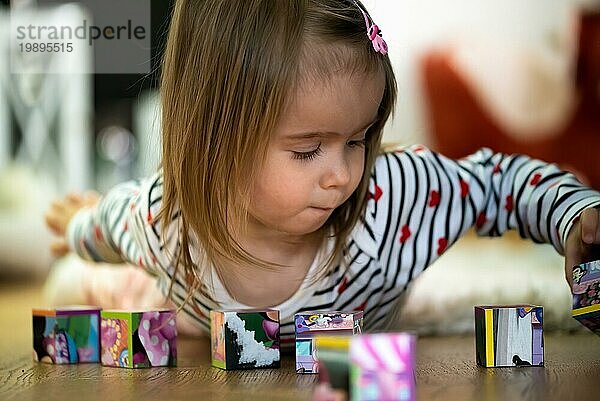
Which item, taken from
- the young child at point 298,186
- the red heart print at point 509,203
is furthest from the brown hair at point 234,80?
the red heart print at point 509,203

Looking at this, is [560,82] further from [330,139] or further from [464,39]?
[330,139]

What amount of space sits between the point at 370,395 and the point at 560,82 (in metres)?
1.16

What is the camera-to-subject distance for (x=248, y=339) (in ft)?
3.51

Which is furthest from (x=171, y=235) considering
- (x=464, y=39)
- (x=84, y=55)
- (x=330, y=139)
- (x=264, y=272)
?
(x=464, y=39)

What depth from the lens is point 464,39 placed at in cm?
167

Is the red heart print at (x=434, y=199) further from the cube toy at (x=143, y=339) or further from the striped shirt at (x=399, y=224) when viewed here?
the cube toy at (x=143, y=339)

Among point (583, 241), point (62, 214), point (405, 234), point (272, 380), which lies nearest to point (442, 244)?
point (405, 234)

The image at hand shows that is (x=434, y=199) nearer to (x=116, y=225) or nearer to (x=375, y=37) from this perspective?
(x=375, y=37)

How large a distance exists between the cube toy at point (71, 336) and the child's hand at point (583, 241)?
562 millimetres

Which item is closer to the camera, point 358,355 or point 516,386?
point 358,355

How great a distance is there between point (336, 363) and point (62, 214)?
1.17 m

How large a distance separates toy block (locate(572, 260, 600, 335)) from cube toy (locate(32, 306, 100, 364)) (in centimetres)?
56

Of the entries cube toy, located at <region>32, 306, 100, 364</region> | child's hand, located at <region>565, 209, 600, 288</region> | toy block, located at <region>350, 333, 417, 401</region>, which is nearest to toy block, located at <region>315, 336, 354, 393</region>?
toy block, located at <region>350, 333, 417, 401</region>

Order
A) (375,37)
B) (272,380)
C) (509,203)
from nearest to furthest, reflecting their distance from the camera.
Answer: (272,380)
(375,37)
(509,203)
